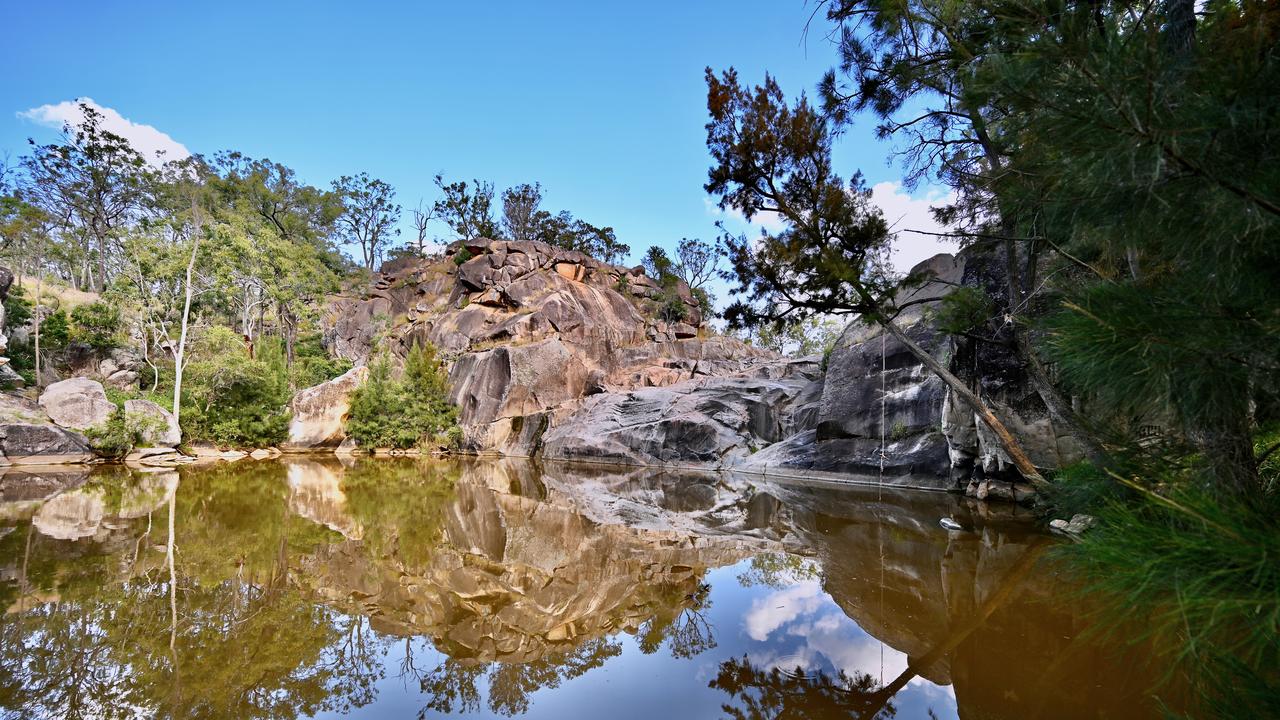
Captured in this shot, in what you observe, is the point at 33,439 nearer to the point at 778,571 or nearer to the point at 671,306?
the point at 778,571

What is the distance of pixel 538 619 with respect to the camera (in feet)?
13.4

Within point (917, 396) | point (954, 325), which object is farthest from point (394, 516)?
point (917, 396)

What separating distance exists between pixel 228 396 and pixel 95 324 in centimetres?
714

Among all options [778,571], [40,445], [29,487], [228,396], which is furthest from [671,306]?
[778,571]

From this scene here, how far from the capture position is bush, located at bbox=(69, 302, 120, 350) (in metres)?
19.3

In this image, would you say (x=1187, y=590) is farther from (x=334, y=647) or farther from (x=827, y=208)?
(x=827, y=208)

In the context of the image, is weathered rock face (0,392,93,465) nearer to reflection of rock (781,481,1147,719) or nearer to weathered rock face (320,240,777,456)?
weathered rock face (320,240,777,456)

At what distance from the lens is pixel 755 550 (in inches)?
244

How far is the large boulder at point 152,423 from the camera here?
14.6 m

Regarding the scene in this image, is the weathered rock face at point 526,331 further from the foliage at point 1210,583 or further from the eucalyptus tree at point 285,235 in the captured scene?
the foliage at point 1210,583

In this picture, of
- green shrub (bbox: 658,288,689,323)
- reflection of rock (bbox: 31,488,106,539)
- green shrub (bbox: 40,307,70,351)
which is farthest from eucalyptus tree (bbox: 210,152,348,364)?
green shrub (bbox: 658,288,689,323)

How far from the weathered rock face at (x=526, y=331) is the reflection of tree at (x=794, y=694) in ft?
59.4

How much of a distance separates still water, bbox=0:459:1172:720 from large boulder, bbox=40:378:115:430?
8.17m

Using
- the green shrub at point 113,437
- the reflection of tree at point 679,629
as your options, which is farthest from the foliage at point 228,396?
the reflection of tree at point 679,629
